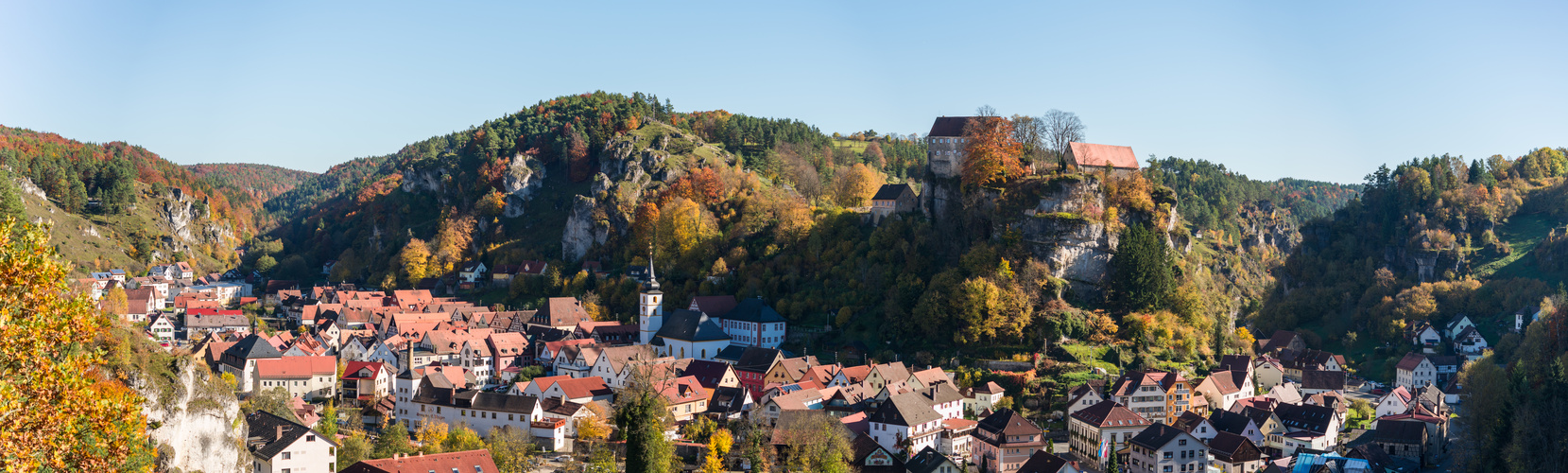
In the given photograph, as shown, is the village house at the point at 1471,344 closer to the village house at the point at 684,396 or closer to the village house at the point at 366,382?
the village house at the point at 684,396

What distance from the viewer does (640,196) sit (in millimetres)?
86750

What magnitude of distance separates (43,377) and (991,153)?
55542 mm

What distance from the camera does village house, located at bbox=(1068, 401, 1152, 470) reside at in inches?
1839

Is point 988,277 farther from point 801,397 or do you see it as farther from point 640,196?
point 640,196

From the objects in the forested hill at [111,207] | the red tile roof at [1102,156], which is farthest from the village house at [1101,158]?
the forested hill at [111,207]

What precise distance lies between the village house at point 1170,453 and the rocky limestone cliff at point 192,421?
110 feet

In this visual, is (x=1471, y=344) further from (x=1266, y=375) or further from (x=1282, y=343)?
(x=1266, y=375)

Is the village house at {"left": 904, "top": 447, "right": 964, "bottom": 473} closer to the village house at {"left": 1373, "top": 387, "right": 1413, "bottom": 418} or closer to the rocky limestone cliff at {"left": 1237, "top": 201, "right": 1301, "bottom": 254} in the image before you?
the village house at {"left": 1373, "top": 387, "right": 1413, "bottom": 418}

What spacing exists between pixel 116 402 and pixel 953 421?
1565 inches

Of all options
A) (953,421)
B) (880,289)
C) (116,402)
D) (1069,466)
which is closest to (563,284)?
(880,289)

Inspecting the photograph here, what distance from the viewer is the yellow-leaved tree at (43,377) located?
34.6 feet

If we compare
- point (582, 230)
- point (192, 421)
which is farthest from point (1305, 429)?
point (582, 230)

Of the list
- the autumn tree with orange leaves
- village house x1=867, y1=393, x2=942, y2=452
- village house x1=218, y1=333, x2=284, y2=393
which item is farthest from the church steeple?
village house x1=867, y1=393, x2=942, y2=452

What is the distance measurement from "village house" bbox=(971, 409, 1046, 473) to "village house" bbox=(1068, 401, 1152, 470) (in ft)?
8.21
